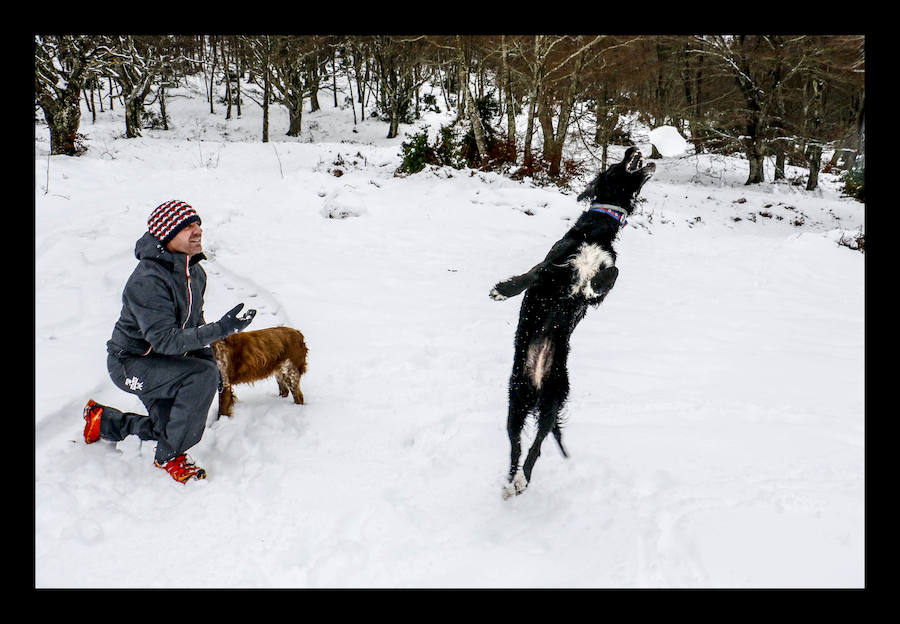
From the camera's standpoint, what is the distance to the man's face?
9.61 ft

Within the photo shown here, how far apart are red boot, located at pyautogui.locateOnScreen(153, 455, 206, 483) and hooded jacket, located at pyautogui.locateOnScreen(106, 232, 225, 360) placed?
27.8 inches

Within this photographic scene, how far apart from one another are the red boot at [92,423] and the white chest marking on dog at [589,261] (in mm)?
3153

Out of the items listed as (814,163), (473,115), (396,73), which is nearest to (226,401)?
(473,115)

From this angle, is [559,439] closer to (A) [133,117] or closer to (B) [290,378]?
(B) [290,378]

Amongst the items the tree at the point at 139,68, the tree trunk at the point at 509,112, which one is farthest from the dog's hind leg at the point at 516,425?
the tree at the point at 139,68

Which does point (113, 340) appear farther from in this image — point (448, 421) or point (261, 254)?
point (261, 254)

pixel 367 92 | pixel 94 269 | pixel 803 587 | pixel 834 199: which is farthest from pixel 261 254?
pixel 367 92

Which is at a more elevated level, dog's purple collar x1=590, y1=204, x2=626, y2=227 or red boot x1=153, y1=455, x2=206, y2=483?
dog's purple collar x1=590, y1=204, x2=626, y2=227

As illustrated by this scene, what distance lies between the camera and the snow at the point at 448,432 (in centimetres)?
254

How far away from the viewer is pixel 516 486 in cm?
308

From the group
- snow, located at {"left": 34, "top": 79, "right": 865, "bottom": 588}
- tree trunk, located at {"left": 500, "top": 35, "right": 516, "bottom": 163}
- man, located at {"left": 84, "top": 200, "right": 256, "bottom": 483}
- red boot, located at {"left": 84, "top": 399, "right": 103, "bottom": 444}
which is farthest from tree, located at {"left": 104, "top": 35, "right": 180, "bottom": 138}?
man, located at {"left": 84, "top": 200, "right": 256, "bottom": 483}

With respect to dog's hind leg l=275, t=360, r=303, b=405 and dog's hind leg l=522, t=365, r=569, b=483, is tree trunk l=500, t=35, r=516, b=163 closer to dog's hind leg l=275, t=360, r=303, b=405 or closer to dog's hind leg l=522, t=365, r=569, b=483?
dog's hind leg l=275, t=360, r=303, b=405

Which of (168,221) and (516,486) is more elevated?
(168,221)

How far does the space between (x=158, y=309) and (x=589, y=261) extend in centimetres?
242
